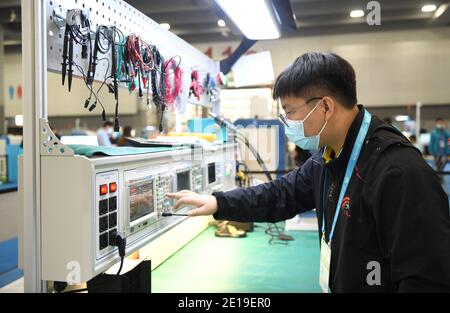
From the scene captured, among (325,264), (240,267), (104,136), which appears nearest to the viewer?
(325,264)

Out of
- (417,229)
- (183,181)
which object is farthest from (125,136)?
(417,229)

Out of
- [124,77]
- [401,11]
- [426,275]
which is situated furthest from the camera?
[401,11]

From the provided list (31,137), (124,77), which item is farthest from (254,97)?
(31,137)

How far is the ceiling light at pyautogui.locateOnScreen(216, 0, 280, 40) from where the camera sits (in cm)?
163

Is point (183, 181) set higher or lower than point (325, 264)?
higher

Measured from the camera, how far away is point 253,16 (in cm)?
182

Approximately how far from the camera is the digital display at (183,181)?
1450 mm

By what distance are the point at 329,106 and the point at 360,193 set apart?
0.78 feet

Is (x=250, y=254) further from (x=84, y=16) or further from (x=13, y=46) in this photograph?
(x=13, y=46)

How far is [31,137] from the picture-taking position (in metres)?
0.92

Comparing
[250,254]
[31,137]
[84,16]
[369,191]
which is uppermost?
[84,16]

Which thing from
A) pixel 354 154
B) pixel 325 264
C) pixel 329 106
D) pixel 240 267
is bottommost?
pixel 240 267

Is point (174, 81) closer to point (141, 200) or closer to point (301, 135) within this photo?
point (141, 200)

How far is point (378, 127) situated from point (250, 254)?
1.51 meters
